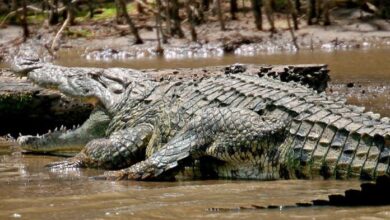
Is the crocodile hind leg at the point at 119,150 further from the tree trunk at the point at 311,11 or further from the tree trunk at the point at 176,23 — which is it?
the tree trunk at the point at 311,11

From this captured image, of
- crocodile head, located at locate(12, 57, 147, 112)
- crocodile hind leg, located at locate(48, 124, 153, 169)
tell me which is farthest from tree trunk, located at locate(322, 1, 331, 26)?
crocodile hind leg, located at locate(48, 124, 153, 169)

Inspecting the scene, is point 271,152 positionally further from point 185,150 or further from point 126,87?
point 126,87

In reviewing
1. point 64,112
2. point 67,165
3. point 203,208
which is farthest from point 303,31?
point 203,208

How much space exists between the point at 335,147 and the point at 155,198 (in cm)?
136

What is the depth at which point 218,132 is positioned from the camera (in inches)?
261

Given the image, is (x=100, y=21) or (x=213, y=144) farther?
(x=100, y=21)

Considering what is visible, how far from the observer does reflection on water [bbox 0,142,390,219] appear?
4.77m

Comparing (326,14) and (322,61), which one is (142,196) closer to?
(322,61)

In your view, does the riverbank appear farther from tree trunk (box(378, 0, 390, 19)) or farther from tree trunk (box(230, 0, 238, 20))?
tree trunk (box(378, 0, 390, 19))

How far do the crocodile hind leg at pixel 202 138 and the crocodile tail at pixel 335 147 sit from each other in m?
0.22

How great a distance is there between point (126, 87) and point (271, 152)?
219cm

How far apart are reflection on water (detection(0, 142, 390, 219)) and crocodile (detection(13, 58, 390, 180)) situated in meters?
0.19

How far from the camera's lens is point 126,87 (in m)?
8.13

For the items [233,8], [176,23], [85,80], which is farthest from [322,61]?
[85,80]
